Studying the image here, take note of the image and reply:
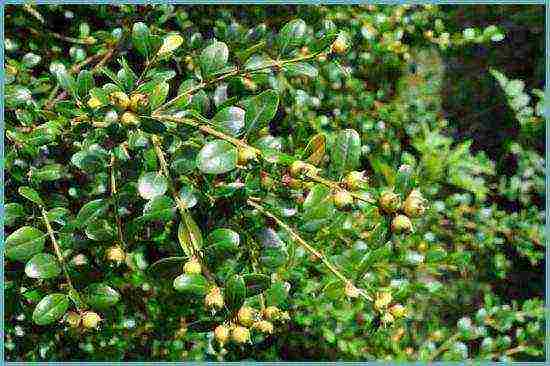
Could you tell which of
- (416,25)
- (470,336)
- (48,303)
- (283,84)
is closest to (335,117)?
(416,25)

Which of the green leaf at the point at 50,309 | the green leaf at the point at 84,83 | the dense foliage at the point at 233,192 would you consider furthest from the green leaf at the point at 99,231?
the green leaf at the point at 84,83

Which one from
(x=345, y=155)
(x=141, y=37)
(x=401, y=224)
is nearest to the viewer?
(x=401, y=224)

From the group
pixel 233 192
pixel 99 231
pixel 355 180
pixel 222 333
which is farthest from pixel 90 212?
pixel 355 180

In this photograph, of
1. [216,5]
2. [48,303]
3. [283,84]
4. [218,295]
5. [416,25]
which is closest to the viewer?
[218,295]

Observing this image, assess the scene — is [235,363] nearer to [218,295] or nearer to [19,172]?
[19,172]

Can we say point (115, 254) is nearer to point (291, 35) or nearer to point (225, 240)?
point (225, 240)

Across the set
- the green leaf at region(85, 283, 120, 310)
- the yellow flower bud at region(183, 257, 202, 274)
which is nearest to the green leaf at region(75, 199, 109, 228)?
the green leaf at region(85, 283, 120, 310)

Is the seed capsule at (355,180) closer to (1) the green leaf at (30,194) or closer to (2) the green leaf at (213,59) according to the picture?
(2) the green leaf at (213,59)
